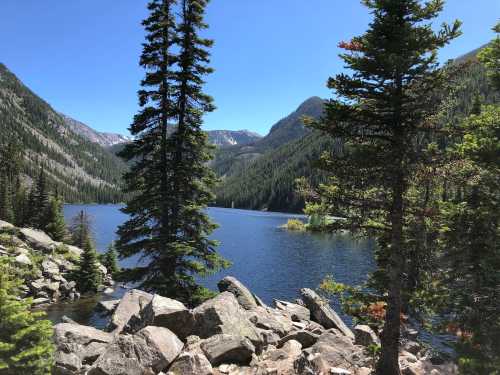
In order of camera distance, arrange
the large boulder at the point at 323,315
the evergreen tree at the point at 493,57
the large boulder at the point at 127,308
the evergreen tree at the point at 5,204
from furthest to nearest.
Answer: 1. the evergreen tree at the point at 5,204
2. the large boulder at the point at 323,315
3. the large boulder at the point at 127,308
4. the evergreen tree at the point at 493,57

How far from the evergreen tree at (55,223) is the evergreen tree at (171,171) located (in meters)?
49.3

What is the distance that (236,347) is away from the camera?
11.4 metres

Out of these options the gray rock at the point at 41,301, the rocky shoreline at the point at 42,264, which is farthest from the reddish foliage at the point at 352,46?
the gray rock at the point at 41,301

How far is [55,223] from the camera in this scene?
200ft

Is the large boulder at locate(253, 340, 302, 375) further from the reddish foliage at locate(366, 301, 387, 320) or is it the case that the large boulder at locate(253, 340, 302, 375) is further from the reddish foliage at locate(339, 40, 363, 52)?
the reddish foliage at locate(339, 40, 363, 52)

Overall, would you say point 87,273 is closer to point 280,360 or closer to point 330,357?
point 280,360

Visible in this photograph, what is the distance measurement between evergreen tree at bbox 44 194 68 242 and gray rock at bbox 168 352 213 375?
57749mm

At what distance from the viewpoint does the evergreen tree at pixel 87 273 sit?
1671 inches

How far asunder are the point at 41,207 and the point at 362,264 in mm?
55124

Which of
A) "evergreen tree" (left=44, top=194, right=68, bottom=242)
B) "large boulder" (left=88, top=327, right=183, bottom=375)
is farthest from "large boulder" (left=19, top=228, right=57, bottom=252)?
"large boulder" (left=88, top=327, right=183, bottom=375)

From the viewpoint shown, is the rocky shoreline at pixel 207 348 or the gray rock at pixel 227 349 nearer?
the rocky shoreline at pixel 207 348

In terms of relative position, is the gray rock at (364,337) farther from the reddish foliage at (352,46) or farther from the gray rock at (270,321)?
the reddish foliage at (352,46)

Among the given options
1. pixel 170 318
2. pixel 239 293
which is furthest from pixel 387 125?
pixel 239 293

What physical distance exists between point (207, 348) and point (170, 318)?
195 centimetres
